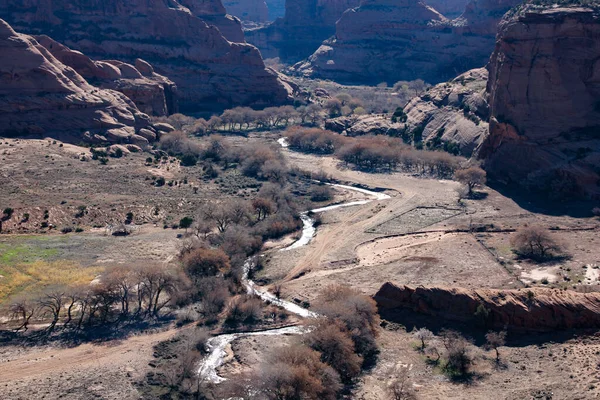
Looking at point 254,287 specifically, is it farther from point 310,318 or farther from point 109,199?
point 109,199

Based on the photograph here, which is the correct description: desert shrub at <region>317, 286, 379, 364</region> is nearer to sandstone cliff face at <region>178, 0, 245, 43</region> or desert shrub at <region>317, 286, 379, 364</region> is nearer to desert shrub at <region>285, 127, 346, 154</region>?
desert shrub at <region>285, 127, 346, 154</region>

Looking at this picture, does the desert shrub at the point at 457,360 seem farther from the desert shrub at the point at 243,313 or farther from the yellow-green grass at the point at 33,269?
the yellow-green grass at the point at 33,269

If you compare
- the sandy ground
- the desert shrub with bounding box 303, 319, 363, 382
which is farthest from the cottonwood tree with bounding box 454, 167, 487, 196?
the sandy ground

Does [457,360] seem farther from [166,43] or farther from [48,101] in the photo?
[166,43]

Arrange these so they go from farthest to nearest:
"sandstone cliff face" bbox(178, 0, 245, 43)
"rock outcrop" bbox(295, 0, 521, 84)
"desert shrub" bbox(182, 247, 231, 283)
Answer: "rock outcrop" bbox(295, 0, 521, 84) → "sandstone cliff face" bbox(178, 0, 245, 43) → "desert shrub" bbox(182, 247, 231, 283)

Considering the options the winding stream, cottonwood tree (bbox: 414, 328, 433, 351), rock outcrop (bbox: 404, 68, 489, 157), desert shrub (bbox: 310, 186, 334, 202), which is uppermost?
rock outcrop (bbox: 404, 68, 489, 157)

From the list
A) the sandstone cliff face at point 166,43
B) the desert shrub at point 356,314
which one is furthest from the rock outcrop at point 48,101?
the desert shrub at point 356,314

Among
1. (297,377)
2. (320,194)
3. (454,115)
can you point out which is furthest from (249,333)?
(454,115)
